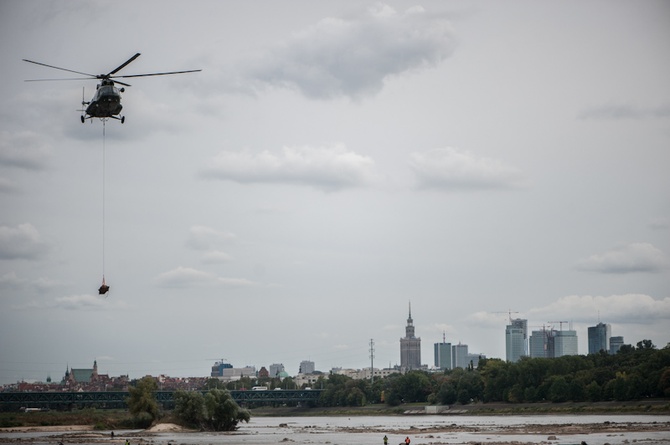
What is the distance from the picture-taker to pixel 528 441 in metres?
118

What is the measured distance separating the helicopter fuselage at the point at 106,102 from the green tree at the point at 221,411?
93.9 meters

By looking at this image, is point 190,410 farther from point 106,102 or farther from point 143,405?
point 106,102

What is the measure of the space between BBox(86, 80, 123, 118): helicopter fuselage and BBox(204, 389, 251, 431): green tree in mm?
93941

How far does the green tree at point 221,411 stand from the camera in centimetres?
16525

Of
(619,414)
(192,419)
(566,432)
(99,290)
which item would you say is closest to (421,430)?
(566,432)

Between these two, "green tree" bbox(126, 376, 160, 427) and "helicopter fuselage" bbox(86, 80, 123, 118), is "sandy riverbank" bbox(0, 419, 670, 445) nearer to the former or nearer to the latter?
"green tree" bbox(126, 376, 160, 427)

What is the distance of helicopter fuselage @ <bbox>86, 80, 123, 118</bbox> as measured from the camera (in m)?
78.2

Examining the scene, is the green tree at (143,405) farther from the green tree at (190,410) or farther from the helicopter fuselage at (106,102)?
the helicopter fuselage at (106,102)

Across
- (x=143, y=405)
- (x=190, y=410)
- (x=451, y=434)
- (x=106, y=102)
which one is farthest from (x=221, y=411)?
(x=106, y=102)

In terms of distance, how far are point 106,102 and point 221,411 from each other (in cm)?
9787

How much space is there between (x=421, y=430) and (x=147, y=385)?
1814 inches

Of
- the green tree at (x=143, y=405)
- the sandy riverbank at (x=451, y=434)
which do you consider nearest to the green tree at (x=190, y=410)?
the sandy riverbank at (x=451, y=434)

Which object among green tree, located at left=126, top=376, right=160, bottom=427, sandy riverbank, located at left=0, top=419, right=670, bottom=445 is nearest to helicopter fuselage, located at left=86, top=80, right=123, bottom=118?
Result: sandy riverbank, located at left=0, top=419, right=670, bottom=445

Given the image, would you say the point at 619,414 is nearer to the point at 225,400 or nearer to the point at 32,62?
the point at 225,400
